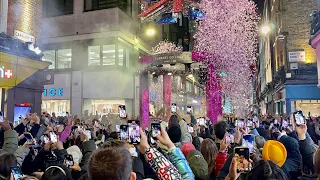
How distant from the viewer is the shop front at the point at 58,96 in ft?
67.6

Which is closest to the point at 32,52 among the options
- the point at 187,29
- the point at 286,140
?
the point at 286,140

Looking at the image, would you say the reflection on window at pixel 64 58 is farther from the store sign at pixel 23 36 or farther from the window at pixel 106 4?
the store sign at pixel 23 36

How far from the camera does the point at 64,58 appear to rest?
21.0 metres

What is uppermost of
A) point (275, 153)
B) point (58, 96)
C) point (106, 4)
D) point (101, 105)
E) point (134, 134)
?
point (106, 4)

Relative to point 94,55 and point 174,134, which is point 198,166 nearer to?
point 174,134

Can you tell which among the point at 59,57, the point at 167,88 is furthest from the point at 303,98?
the point at 59,57

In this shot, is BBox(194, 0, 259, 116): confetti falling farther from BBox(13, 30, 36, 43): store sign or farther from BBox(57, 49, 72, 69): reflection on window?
BBox(57, 49, 72, 69): reflection on window

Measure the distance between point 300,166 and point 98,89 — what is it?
682 inches

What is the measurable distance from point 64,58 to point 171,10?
1216 cm

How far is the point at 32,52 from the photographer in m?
11.0

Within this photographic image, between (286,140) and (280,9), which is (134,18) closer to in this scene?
(280,9)

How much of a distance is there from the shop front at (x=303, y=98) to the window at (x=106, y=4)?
40.7ft

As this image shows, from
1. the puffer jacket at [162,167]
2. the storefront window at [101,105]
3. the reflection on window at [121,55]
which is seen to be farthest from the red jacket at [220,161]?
the reflection on window at [121,55]

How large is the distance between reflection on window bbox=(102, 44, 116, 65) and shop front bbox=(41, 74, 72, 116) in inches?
116
